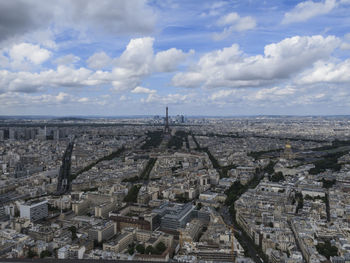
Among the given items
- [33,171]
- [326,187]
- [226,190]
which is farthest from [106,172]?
[326,187]

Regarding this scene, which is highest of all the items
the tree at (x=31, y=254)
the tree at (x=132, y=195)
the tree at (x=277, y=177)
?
the tree at (x=277, y=177)

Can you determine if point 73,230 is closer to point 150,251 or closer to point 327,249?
point 150,251

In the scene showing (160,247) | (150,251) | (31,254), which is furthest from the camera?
(160,247)

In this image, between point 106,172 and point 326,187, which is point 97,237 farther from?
point 326,187

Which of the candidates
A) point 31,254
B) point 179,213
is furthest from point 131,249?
point 31,254

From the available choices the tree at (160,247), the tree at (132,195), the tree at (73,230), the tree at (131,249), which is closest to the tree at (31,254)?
the tree at (73,230)

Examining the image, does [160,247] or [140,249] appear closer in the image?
[140,249]

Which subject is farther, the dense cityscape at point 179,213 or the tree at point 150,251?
the dense cityscape at point 179,213

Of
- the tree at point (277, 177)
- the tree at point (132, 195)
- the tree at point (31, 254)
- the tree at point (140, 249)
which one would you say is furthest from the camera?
the tree at point (277, 177)

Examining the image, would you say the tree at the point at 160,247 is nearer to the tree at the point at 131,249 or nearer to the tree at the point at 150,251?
the tree at the point at 150,251

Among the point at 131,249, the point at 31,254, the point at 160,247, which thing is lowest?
the point at 31,254

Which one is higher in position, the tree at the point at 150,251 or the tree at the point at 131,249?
the tree at the point at 150,251
